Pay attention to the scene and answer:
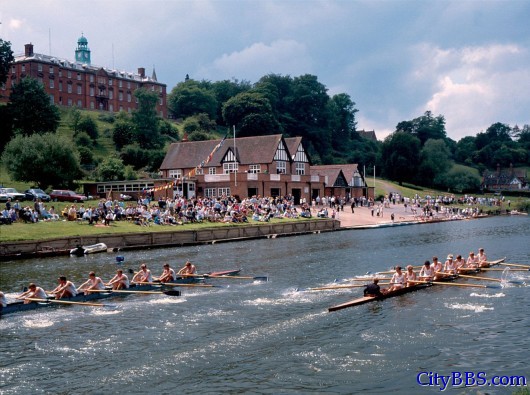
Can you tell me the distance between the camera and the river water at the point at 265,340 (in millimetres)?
16203

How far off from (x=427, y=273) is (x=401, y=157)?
101791mm

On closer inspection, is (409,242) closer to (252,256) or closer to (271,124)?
(252,256)

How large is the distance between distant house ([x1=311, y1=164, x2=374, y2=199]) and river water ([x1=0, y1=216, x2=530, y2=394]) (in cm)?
5966

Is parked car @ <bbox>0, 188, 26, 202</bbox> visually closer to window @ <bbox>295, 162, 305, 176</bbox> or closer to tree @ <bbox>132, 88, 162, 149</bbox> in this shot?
window @ <bbox>295, 162, 305, 176</bbox>

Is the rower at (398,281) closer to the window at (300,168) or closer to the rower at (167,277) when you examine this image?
the rower at (167,277)

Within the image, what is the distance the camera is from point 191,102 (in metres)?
148

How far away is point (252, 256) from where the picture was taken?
41062 mm

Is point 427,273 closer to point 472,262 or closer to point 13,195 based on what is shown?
point 472,262

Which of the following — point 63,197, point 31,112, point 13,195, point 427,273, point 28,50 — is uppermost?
point 28,50

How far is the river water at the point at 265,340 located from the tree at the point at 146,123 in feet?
258

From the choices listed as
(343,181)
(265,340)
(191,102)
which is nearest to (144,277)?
(265,340)

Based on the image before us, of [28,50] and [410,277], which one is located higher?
[28,50]

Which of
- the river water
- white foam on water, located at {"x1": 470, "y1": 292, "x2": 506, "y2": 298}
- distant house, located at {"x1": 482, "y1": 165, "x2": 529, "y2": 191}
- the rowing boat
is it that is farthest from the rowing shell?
distant house, located at {"x1": 482, "y1": 165, "x2": 529, "y2": 191}

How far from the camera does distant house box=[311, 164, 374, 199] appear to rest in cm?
9244
